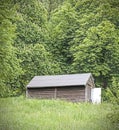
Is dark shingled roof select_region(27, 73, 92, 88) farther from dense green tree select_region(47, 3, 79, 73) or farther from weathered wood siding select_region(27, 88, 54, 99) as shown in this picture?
dense green tree select_region(47, 3, 79, 73)

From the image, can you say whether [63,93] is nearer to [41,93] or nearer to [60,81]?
[60,81]

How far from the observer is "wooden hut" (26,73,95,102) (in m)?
34.3

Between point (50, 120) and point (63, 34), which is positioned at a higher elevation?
point (63, 34)

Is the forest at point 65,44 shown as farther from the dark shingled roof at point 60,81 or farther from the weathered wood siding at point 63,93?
the weathered wood siding at point 63,93

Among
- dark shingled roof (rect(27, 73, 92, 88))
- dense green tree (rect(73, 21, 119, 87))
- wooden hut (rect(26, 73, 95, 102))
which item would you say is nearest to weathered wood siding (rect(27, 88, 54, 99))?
wooden hut (rect(26, 73, 95, 102))

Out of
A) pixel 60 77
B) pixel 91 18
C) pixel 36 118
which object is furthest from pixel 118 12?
pixel 91 18

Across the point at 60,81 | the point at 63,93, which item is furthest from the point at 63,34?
the point at 63,93

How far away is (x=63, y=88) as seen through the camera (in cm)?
3481

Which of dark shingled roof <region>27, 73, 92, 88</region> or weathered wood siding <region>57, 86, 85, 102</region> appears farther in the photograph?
weathered wood siding <region>57, 86, 85, 102</region>

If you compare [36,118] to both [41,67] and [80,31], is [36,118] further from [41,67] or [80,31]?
[80,31]

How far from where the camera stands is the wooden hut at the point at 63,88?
34.3 meters

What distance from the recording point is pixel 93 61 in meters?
42.7

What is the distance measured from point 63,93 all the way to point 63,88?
1.45 feet

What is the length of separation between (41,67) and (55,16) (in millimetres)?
8012
